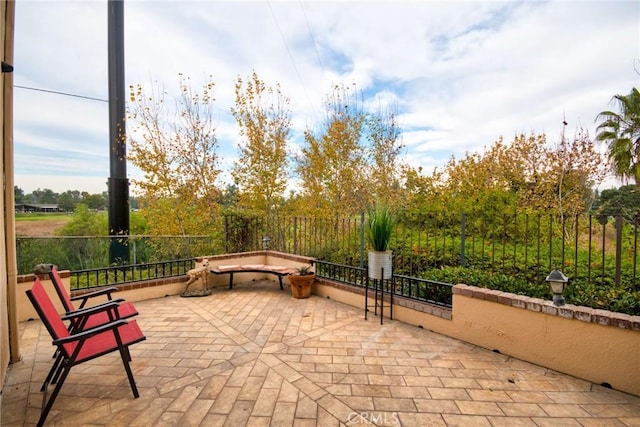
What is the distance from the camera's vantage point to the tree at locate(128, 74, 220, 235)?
653 centimetres

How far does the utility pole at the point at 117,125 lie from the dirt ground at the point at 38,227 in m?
0.93

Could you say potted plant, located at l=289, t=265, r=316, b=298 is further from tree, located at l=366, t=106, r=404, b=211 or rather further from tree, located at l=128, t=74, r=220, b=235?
tree, located at l=366, t=106, r=404, b=211

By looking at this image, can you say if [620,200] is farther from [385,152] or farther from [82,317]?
[82,317]

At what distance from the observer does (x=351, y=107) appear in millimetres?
7980

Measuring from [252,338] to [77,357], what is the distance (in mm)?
1525

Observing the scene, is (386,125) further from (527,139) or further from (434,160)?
(527,139)

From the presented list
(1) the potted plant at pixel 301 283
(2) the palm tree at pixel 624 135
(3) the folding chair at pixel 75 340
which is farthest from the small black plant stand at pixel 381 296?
(2) the palm tree at pixel 624 135

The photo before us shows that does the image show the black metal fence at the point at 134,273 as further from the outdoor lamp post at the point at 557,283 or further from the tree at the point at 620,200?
the tree at the point at 620,200

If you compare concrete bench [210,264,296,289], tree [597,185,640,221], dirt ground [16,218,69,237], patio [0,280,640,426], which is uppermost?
tree [597,185,640,221]

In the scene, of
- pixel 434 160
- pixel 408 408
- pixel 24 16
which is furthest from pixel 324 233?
pixel 24 16

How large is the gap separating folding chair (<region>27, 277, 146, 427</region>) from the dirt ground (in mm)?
3235

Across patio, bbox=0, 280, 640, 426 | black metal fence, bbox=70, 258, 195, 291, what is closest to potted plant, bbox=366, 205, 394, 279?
patio, bbox=0, 280, 640, 426

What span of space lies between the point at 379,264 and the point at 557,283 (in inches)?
64.2

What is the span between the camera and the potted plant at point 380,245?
3.48 meters
